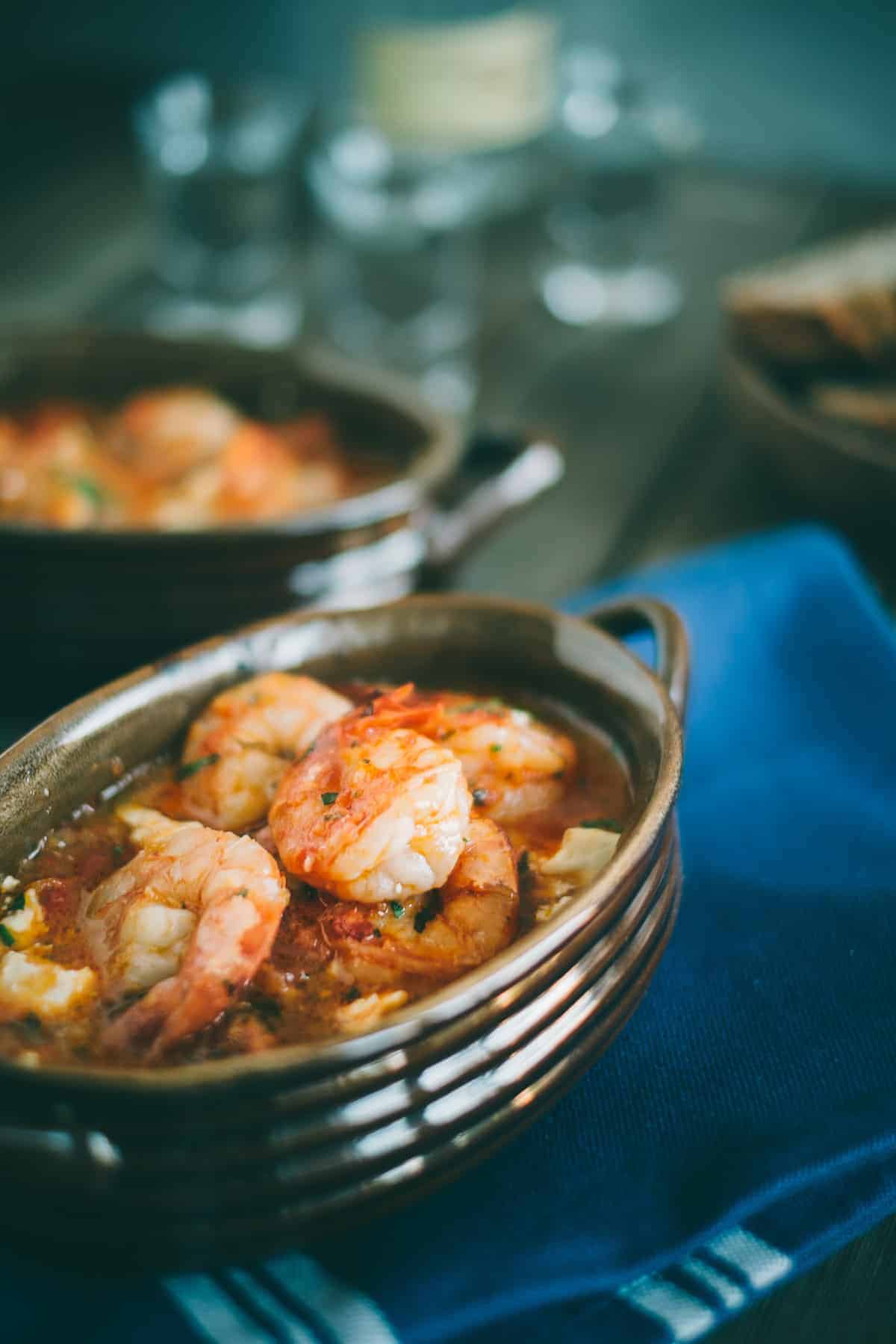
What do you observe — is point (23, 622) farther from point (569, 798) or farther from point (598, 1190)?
point (598, 1190)

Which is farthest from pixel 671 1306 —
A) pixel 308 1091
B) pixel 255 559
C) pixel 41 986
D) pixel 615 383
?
pixel 615 383

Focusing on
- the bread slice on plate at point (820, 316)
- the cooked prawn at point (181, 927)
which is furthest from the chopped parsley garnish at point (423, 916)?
the bread slice on plate at point (820, 316)

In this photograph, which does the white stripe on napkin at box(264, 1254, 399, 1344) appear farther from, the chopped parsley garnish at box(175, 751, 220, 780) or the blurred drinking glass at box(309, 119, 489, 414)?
the blurred drinking glass at box(309, 119, 489, 414)

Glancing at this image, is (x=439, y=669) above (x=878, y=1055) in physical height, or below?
above

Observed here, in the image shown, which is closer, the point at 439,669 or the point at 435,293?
the point at 439,669

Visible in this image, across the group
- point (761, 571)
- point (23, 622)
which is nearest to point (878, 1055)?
point (761, 571)

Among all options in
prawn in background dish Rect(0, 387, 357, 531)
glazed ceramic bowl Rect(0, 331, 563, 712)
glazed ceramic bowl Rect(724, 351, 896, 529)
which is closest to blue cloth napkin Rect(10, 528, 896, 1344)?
glazed ceramic bowl Rect(0, 331, 563, 712)
